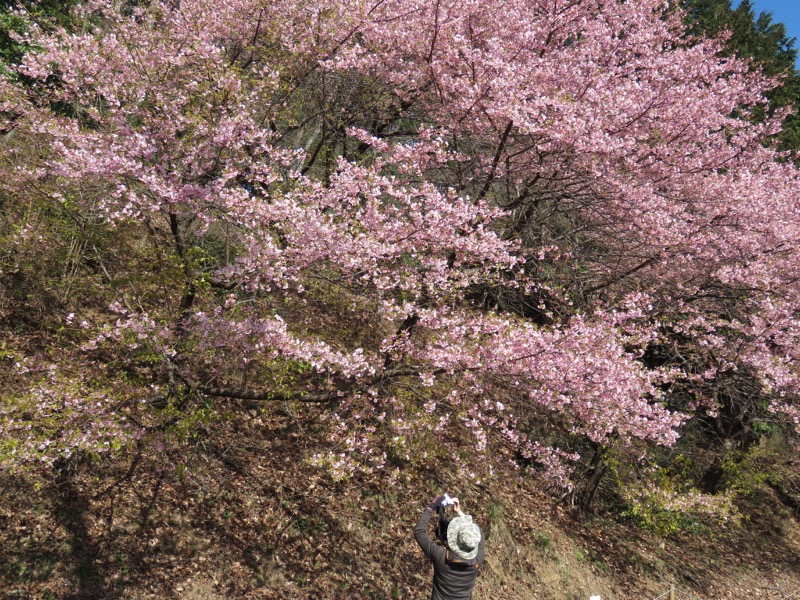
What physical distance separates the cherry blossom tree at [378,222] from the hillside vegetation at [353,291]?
6 cm

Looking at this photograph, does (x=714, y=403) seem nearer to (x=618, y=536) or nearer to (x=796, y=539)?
(x=618, y=536)

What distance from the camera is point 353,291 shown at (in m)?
6.18

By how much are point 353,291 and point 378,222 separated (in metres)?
1.07

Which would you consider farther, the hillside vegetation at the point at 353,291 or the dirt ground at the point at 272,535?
the dirt ground at the point at 272,535

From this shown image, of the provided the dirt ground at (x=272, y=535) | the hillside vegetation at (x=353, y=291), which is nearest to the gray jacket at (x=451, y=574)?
the hillside vegetation at (x=353, y=291)

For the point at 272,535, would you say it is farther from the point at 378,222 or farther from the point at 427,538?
the point at 378,222

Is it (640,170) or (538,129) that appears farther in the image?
(640,170)

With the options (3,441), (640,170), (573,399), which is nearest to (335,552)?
(573,399)

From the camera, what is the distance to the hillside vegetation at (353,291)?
510 centimetres

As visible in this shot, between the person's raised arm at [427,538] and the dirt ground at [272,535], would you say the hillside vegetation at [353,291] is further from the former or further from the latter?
the person's raised arm at [427,538]

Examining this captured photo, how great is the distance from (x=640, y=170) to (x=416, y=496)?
23.1 feet

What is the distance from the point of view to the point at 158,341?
188 inches

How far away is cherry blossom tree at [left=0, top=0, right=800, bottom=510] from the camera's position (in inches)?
199

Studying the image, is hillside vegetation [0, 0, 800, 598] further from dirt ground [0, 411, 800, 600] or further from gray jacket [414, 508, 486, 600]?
gray jacket [414, 508, 486, 600]
